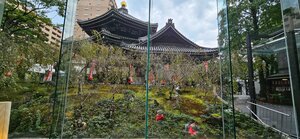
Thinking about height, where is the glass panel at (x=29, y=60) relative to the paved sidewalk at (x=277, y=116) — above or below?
above

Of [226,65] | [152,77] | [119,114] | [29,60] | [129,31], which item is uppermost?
[129,31]

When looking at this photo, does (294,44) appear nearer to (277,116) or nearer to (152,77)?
(277,116)

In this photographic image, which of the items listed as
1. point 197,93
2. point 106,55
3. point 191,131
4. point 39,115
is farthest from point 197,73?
point 39,115

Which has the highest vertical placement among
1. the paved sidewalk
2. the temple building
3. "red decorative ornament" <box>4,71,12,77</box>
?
the temple building

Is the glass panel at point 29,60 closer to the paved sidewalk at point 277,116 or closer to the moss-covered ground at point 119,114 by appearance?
the moss-covered ground at point 119,114

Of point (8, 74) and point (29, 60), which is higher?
point (29, 60)

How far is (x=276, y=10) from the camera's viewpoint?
116 inches

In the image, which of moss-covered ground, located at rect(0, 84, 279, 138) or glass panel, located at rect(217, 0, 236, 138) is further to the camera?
moss-covered ground, located at rect(0, 84, 279, 138)

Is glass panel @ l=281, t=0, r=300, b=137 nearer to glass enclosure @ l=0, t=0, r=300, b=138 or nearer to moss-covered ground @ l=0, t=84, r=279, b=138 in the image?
glass enclosure @ l=0, t=0, r=300, b=138

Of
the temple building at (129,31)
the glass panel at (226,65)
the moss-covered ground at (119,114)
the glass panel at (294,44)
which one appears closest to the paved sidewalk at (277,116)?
the moss-covered ground at (119,114)

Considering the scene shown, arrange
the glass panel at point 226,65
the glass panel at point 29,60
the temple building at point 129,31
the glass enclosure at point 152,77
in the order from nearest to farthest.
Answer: the glass panel at point 226,65 < the glass enclosure at point 152,77 < the glass panel at point 29,60 < the temple building at point 129,31

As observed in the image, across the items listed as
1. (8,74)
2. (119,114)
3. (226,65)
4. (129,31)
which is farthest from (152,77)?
(129,31)

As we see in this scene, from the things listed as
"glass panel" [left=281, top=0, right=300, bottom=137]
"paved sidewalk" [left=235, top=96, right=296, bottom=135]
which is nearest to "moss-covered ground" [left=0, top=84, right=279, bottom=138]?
"paved sidewalk" [left=235, top=96, right=296, bottom=135]

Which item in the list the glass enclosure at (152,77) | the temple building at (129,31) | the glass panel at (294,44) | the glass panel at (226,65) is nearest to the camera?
the glass panel at (294,44)
